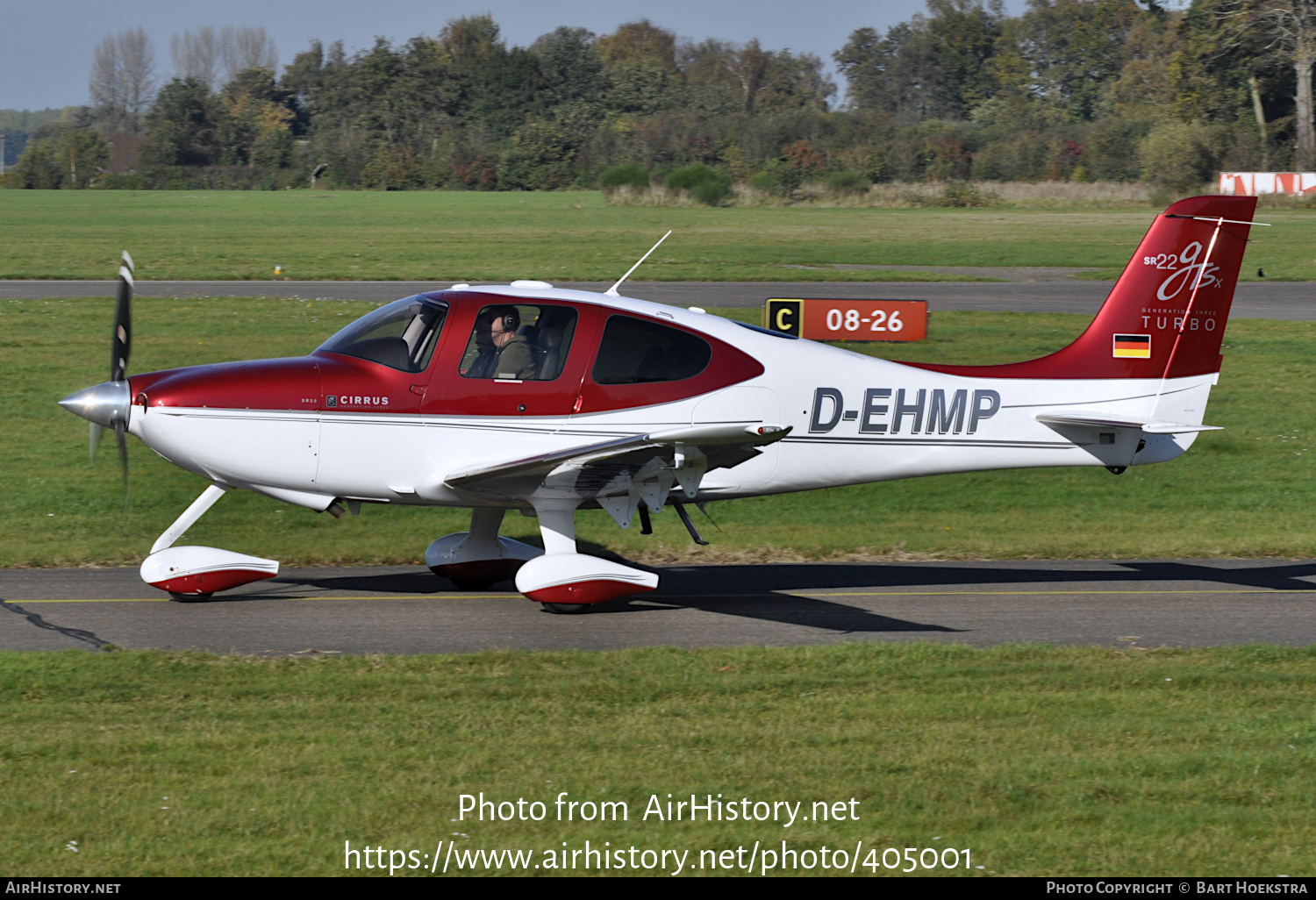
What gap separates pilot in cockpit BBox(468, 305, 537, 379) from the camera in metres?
9.79

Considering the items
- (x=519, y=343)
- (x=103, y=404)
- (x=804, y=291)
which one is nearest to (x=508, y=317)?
(x=519, y=343)

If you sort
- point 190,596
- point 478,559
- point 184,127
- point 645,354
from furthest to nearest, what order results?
point 184,127 < point 478,559 < point 190,596 < point 645,354

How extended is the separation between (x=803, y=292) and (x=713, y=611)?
73.1 ft

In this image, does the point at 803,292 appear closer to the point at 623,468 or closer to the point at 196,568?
the point at 623,468

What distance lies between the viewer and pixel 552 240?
149 ft

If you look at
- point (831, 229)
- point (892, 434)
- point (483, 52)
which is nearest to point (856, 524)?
point (892, 434)

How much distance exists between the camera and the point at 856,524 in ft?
44.8

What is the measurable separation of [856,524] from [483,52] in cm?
11806

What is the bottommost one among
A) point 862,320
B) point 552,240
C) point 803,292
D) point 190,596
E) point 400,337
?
point 190,596

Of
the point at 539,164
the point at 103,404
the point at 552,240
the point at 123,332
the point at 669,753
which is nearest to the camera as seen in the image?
the point at 669,753

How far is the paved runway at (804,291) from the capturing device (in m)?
28.9

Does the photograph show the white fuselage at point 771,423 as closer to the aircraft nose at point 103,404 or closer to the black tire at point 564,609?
the aircraft nose at point 103,404

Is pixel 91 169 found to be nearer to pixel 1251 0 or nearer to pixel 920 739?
pixel 1251 0

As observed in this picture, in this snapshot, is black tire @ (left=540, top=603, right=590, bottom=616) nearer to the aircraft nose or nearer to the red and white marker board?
the aircraft nose
